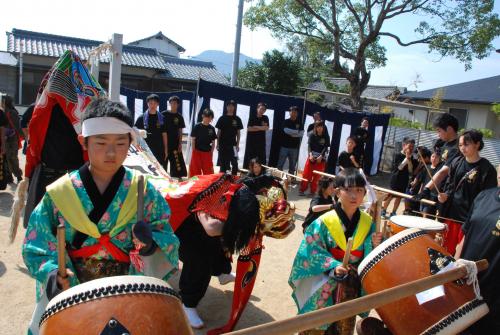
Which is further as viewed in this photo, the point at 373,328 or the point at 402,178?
the point at 402,178

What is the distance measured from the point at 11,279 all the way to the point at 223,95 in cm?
572

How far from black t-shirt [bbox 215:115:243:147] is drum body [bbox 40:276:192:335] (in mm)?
6438

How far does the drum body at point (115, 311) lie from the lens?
1.30 metres

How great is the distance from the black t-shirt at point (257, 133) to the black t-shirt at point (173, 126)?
1.68 meters

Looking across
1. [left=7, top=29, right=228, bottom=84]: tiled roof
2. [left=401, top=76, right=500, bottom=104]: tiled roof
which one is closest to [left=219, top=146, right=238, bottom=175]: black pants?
[left=7, top=29, right=228, bottom=84]: tiled roof

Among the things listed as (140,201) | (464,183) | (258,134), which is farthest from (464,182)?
(258,134)

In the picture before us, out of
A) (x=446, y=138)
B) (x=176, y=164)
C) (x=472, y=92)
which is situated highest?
(x=472, y=92)

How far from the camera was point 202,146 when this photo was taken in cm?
726

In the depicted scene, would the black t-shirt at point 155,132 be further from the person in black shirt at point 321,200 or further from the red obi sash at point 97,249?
Result: the red obi sash at point 97,249

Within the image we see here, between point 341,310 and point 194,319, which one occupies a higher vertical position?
point 341,310

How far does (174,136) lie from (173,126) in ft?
0.59

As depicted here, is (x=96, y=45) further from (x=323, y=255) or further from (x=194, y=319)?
(x=323, y=255)

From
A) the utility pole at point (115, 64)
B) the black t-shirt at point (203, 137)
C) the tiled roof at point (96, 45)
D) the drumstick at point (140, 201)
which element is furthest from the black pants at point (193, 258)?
the tiled roof at point (96, 45)

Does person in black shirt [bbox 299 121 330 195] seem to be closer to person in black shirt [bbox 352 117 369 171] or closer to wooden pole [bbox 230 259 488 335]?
person in black shirt [bbox 352 117 369 171]
